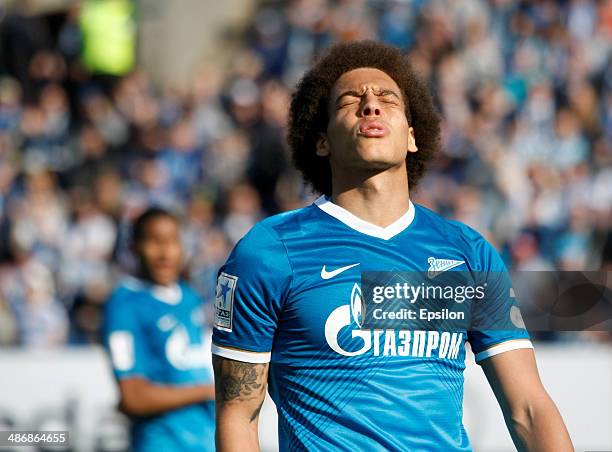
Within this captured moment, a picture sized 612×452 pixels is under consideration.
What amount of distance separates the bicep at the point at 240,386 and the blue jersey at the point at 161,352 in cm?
284

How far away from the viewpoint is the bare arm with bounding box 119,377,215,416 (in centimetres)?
665

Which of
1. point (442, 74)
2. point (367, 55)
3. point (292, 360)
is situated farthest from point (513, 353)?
point (442, 74)

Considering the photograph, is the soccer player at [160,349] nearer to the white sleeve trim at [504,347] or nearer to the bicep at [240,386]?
the bicep at [240,386]

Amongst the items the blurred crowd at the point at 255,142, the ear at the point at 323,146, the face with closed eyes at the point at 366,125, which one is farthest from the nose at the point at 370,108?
the blurred crowd at the point at 255,142

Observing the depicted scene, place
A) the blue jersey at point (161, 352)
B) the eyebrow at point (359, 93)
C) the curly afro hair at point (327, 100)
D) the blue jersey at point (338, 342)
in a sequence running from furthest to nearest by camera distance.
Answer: the blue jersey at point (161, 352)
the curly afro hair at point (327, 100)
the eyebrow at point (359, 93)
the blue jersey at point (338, 342)

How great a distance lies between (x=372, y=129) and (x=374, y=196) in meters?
0.24

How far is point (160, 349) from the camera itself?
6.90m

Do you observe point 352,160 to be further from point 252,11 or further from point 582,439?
point 252,11

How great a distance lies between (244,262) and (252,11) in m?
13.3

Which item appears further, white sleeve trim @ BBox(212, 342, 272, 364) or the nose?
the nose

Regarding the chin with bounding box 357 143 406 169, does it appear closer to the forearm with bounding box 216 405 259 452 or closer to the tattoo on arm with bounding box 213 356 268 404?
the tattoo on arm with bounding box 213 356 268 404

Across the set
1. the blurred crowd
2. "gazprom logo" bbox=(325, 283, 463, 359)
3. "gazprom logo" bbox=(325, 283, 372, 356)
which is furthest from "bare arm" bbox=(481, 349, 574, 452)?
the blurred crowd

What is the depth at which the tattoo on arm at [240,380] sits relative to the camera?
13.1 feet

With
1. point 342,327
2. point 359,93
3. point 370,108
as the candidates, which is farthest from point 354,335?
point 359,93
